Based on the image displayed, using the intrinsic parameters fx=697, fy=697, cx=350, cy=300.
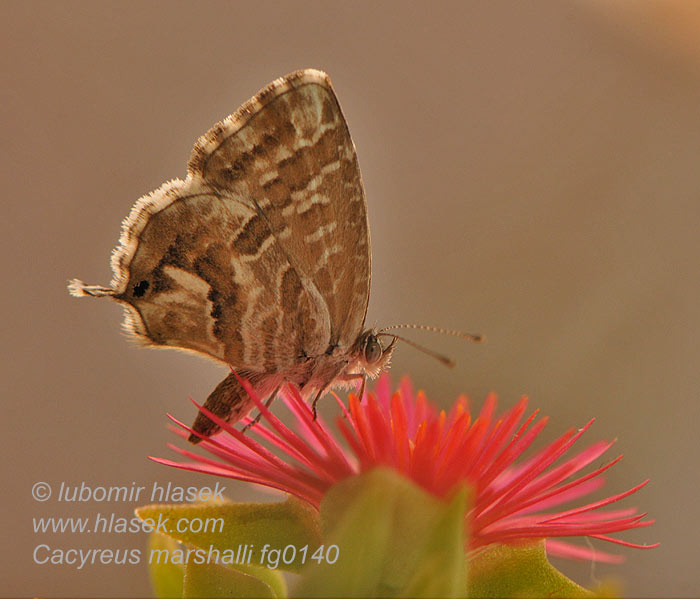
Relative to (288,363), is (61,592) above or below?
below

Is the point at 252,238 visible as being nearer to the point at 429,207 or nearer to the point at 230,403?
the point at 230,403

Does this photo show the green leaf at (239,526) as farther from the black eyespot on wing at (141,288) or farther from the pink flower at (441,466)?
the black eyespot on wing at (141,288)

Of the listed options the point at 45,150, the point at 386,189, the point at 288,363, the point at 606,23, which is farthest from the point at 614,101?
the point at 288,363

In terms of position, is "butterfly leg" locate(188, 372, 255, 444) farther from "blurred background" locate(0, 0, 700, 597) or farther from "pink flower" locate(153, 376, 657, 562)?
"blurred background" locate(0, 0, 700, 597)

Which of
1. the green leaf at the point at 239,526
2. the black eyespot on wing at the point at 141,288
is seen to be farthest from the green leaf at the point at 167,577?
the black eyespot on wing at the point at 141,288

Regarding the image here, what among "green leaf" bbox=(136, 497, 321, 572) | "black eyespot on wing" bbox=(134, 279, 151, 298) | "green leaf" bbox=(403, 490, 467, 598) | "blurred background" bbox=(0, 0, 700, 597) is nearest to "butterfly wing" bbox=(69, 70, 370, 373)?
"black eyespot on wing" bbox=(134, 279, 151, 298)

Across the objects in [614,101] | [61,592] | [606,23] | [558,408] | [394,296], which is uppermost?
[606,23]

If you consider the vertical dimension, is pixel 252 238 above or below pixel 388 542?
above

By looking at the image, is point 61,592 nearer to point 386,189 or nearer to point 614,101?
point 386,189

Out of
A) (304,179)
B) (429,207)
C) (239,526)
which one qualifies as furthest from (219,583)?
(429,207)
